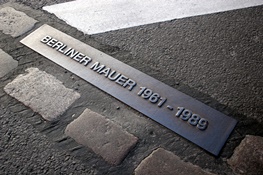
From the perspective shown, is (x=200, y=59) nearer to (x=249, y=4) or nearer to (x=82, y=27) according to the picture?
(x=249, y=4)

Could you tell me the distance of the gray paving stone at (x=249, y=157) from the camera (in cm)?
140

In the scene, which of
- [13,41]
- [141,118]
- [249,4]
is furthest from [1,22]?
[249,4]

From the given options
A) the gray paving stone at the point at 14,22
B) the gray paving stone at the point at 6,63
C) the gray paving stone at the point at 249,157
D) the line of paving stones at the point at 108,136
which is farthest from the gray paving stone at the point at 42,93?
the gray paving stone at the point at 249,157

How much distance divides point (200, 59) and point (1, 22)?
5.65ft

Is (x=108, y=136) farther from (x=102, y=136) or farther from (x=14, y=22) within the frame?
(x=14, y=22)

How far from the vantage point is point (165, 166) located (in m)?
1.43

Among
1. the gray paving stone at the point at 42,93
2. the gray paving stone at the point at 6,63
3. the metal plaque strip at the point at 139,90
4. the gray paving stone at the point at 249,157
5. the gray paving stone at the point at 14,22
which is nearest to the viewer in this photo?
the gray paving stone at the point at 249,157

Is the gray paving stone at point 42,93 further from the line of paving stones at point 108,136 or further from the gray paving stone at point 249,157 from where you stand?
the gray paving stone at point 249,157

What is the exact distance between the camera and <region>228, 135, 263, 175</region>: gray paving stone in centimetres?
140

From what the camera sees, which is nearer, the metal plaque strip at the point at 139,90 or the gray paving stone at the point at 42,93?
the metal plaque strip at the point at 139,90

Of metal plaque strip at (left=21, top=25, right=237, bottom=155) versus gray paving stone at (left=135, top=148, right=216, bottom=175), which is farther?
metal plaque strip at (left=21, top=25, right=237, bottom=155)

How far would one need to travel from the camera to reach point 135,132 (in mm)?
1576

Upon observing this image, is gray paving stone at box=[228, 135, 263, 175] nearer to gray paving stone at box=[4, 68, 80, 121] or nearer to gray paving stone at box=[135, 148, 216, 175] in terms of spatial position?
gray paving stone at box=[135, 148, 216, 175]

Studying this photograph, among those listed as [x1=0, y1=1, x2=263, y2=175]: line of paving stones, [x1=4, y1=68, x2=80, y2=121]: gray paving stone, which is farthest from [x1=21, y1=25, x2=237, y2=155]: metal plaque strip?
[x1=4, y1=68, x2=80, y2=121]: gray paving stone
